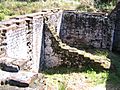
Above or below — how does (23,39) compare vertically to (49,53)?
above

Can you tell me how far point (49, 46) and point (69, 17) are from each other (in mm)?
3295

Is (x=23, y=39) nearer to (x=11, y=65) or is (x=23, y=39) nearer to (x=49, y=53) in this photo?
(x=49, y=53)

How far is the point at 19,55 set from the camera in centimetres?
933

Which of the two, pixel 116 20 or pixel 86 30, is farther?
pixel 86 30

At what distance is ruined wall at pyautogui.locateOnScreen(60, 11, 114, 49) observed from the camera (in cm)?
1463

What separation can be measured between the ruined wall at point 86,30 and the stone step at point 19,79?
32.1 ft

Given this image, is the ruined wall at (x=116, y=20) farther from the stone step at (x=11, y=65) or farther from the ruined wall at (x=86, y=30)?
the stone step at (x=11, y=65)

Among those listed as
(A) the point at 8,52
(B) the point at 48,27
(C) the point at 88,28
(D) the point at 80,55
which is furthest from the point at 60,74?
(C) the point at 88,28

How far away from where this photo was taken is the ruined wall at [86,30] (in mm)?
14633

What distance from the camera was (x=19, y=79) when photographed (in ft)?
15.9

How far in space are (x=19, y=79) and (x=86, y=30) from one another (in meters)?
10.2

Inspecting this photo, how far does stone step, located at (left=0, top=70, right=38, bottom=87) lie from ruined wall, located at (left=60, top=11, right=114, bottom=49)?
9.78 m

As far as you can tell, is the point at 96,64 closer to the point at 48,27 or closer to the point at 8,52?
the point at 48,27

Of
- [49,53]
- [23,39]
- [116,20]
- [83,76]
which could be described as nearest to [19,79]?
[23,39]
